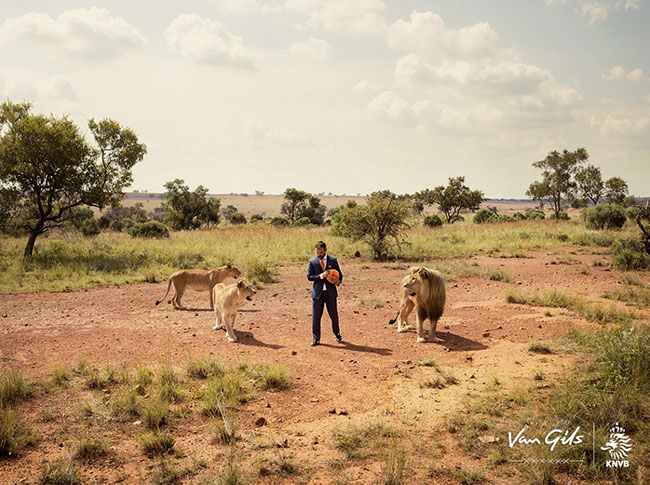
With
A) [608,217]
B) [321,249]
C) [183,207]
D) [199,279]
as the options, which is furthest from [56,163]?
[608,217]

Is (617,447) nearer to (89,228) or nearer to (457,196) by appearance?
(89,228)

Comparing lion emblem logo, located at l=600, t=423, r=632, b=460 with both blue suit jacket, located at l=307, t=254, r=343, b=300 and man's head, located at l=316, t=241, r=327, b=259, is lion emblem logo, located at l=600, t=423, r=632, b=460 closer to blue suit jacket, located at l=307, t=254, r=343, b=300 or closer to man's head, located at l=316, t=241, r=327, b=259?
blue suit jacket, located at l=307, t=254, r=343, b=300

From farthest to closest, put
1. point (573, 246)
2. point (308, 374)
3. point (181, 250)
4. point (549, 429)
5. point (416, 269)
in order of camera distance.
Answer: point (573, 246)
point (181, 250)
point (416, 269)
point (308, 374)
point (549, 429)

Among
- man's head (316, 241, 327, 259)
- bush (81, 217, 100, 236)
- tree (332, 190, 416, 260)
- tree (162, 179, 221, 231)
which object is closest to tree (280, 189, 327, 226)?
tree (162, 179, 221, 231)

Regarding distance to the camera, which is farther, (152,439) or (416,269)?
(416,269)

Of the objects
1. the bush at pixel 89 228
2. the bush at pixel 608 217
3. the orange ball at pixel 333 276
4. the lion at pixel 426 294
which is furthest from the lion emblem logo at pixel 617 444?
the bush at pixel 89 228

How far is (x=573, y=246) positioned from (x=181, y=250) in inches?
866

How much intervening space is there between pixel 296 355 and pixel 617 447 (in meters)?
5.19

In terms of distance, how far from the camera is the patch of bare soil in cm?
478

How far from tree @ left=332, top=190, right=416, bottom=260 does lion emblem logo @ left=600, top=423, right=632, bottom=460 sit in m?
17.1

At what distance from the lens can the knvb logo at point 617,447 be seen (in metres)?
4.28

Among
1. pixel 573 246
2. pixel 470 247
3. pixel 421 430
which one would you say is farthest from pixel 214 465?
pixel 573 246

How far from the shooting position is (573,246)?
23.3 meters

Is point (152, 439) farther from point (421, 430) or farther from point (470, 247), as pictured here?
point (470, 247)
